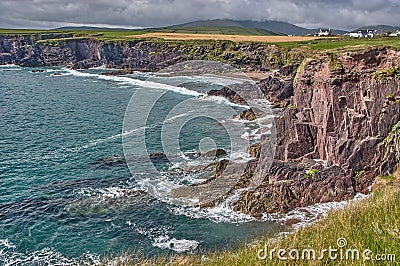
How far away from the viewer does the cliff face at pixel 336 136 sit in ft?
99.1

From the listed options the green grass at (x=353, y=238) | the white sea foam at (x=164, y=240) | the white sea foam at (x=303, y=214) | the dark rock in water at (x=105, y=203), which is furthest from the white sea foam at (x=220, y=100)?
the green grass at (x=353, y=238)

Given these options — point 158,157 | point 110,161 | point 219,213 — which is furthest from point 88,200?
point 158,157

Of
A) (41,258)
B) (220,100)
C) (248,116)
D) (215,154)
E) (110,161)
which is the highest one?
(248,116)

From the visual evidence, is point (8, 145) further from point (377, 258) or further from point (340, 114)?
point (377, 258)

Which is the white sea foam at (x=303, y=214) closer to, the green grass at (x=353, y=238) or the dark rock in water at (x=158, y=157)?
the green grass at (x=353, y=238)

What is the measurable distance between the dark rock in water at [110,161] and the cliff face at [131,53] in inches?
3179

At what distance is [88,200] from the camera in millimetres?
33562

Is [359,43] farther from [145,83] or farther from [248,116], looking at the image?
[145,83]

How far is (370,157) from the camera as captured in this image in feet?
102

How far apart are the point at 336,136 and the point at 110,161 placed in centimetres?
2604

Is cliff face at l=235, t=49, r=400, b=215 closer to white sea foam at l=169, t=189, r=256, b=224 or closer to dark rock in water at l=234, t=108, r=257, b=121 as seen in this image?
white sea foam at l=169, t=189, r=256, b=224

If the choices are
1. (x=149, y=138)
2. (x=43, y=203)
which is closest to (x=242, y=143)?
(x=149, y=138)

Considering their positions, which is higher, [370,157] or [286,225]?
[370,157]

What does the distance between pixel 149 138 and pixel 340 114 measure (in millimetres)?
29236
